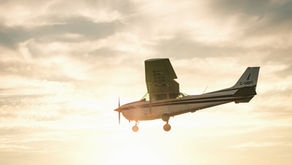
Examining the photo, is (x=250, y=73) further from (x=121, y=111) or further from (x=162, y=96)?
(x=121, y=111)

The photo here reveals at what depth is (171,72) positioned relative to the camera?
17.4 meters

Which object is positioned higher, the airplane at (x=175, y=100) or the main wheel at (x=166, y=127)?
the airplane at (x=175, y=100)

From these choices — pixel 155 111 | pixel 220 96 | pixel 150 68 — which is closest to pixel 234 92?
pixel 220 96

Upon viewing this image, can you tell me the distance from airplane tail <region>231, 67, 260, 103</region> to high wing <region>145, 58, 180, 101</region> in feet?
13.6

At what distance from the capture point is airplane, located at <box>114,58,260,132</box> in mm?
19516

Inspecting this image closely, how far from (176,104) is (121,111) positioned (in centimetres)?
362

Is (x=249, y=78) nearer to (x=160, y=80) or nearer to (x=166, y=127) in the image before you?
(x=166, y=127)

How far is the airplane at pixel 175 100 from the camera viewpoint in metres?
19.5

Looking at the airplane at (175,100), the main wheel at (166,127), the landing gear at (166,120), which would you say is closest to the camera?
the airplane at (175,100)

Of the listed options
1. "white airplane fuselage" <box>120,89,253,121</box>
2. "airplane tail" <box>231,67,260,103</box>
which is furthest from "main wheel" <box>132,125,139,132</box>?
"airplane tail" <box>231,67,260,103</box>

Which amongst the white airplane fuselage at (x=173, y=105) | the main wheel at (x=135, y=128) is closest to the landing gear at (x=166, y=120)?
the white airplane fuselage at (x=173, y=105)

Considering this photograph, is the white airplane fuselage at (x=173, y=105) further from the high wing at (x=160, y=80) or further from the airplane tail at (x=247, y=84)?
the high wing at (x=160, y=80)

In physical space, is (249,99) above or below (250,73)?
below

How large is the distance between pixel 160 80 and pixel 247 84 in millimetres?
6234
